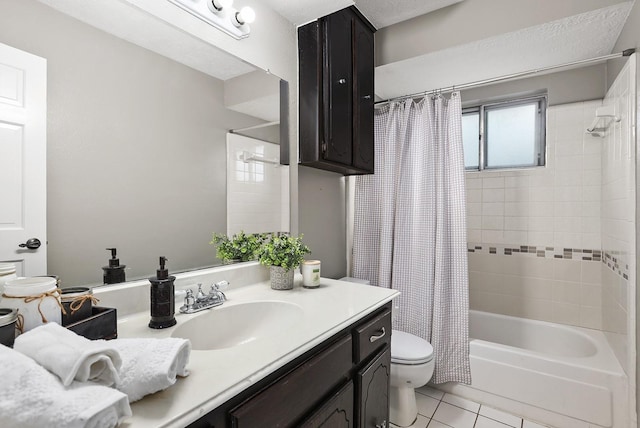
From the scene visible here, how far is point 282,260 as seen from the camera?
4.78 ft

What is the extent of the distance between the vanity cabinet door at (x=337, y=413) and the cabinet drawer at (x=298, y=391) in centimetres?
3

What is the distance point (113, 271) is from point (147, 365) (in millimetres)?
606

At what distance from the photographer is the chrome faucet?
1130mm

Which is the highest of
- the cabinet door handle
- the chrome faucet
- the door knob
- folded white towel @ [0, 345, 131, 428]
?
the door knob

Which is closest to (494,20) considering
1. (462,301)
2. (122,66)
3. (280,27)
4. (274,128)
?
(280,27)

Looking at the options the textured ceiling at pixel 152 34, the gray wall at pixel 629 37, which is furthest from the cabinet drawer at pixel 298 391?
the gray wall at pixel 629 37

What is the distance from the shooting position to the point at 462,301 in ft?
7.06

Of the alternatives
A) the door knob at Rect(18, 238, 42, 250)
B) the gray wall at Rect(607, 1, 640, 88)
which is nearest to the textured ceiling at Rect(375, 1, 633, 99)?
the gray wall at Rect(607, 1, 640, 88)

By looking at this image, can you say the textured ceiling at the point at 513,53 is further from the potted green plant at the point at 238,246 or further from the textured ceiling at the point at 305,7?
the potted green plant at the point at 238,246

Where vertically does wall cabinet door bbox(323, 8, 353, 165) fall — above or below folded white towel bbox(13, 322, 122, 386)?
above

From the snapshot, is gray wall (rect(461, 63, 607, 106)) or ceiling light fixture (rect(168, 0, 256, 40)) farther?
gray wall (rect(461, 63, 607, 106))

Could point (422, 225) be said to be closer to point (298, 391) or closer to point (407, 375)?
point (407, 375)

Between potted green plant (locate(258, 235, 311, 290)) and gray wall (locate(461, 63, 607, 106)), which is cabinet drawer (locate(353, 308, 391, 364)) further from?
gray wall (locate(461, 63, 607, 106))

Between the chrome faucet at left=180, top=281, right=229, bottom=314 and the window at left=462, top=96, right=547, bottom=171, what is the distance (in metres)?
2.49
